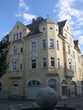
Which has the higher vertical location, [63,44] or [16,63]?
[63,44]

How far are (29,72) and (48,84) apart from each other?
4.40 metres

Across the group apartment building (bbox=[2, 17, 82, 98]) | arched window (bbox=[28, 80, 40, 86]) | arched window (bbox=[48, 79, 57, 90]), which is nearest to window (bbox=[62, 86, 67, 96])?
apartment building (bbox=[2, 17, 82, 98])

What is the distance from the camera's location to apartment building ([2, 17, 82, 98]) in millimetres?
46250

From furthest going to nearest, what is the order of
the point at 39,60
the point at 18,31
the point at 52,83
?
the point at 18,31
the point at 39,60
the point at 52,83

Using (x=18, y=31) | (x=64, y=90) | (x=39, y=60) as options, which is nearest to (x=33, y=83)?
(x=39, y=60)

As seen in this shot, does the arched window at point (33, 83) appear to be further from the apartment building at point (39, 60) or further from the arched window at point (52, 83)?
the arched window at point (52, 83)

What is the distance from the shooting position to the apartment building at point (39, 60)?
46.2m

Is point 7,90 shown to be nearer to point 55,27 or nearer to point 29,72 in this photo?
point 29,72

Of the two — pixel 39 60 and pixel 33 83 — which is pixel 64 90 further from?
pixel 39 60

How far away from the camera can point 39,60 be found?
46.9 m

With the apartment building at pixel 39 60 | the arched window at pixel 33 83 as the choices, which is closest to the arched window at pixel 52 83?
the apartment building at pixel 39 60

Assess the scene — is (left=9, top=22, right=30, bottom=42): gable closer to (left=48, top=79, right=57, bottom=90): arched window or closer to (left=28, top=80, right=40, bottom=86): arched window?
(left=28, top=80, right=40, bottom=86): arched window

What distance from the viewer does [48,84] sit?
45.9 metres

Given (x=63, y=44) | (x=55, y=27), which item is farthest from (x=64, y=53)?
(x=55, y=27)
